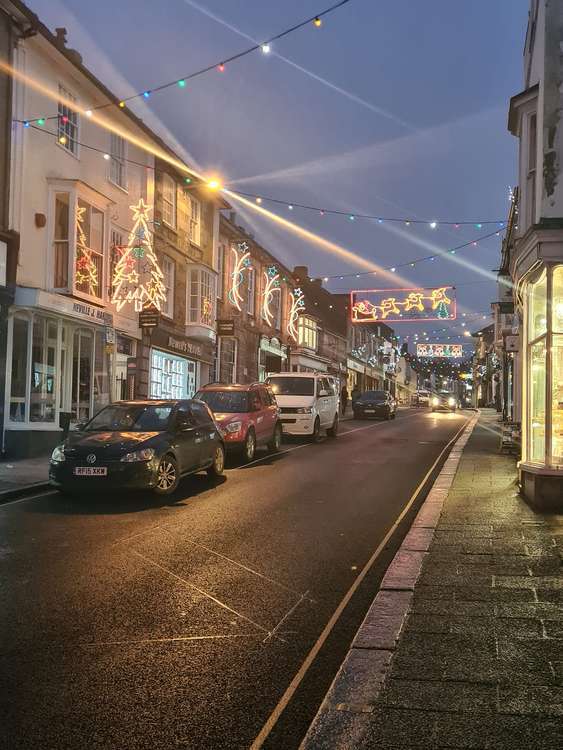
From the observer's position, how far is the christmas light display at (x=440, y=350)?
2737 inches

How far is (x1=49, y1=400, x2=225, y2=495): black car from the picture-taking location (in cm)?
977

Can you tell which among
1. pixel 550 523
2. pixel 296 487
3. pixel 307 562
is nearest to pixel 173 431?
pixel 296 487

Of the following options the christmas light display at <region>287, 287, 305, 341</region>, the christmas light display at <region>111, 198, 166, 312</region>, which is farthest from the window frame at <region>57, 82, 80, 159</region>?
the christmas light display at <region>287, 287, 305, 341</region>

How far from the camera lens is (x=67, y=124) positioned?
17312mm

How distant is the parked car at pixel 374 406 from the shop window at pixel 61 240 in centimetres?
2196

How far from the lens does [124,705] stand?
11.4ft

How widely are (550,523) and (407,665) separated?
15.6 feet

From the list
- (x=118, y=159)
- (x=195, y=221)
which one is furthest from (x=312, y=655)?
(x=195, y=221)

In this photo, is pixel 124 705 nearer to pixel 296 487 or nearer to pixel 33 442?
pixel 296 487

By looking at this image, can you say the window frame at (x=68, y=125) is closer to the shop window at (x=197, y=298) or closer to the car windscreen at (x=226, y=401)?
the car windscreen at (x=226, y=401)

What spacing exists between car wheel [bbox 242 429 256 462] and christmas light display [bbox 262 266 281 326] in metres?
20.5

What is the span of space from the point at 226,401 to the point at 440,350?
56.5 meters

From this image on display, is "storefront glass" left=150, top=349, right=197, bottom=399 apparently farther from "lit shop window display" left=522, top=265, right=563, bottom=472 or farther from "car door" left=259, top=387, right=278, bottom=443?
"lit shop window display" left=522, top=265, right=563, bottom=472

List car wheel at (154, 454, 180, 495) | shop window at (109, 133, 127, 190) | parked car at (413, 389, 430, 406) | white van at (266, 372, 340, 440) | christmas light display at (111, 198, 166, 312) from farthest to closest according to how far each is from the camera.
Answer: parked car at (413, 389, 430, 406) → white van at (266, 372, 340, 440) → shop window at (109, 133, 127, 190) → christmas light display at (111, 198, 166, 312) → car wheel at (154, 454, 180, 495)
